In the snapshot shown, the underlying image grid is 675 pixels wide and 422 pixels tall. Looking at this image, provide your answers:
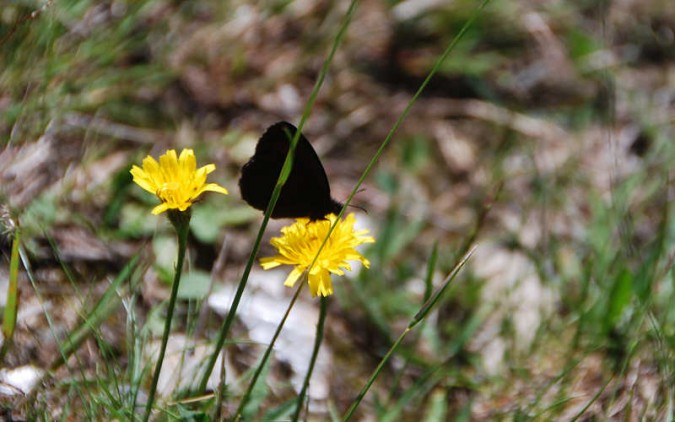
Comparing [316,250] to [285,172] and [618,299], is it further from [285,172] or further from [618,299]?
[618,299]

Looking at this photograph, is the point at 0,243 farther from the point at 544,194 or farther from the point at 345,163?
the point at 544,194

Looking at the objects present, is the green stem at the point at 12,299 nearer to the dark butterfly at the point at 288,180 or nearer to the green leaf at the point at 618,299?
the dark butterfly at the point at 288,180

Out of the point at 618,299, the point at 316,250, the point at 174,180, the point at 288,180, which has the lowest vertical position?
the point at 618,299

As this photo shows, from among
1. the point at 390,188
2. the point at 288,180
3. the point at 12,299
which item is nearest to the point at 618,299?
the point at 390,188

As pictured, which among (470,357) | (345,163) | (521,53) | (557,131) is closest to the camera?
(470,357)

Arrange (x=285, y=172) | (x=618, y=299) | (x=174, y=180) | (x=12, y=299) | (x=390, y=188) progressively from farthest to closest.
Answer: (x=390, y=188)
(x=618, y=299)
(x=12, y=299)
(x=174, y=180)
(x=285, y=172)

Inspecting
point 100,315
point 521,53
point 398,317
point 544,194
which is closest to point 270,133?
point 100,315
